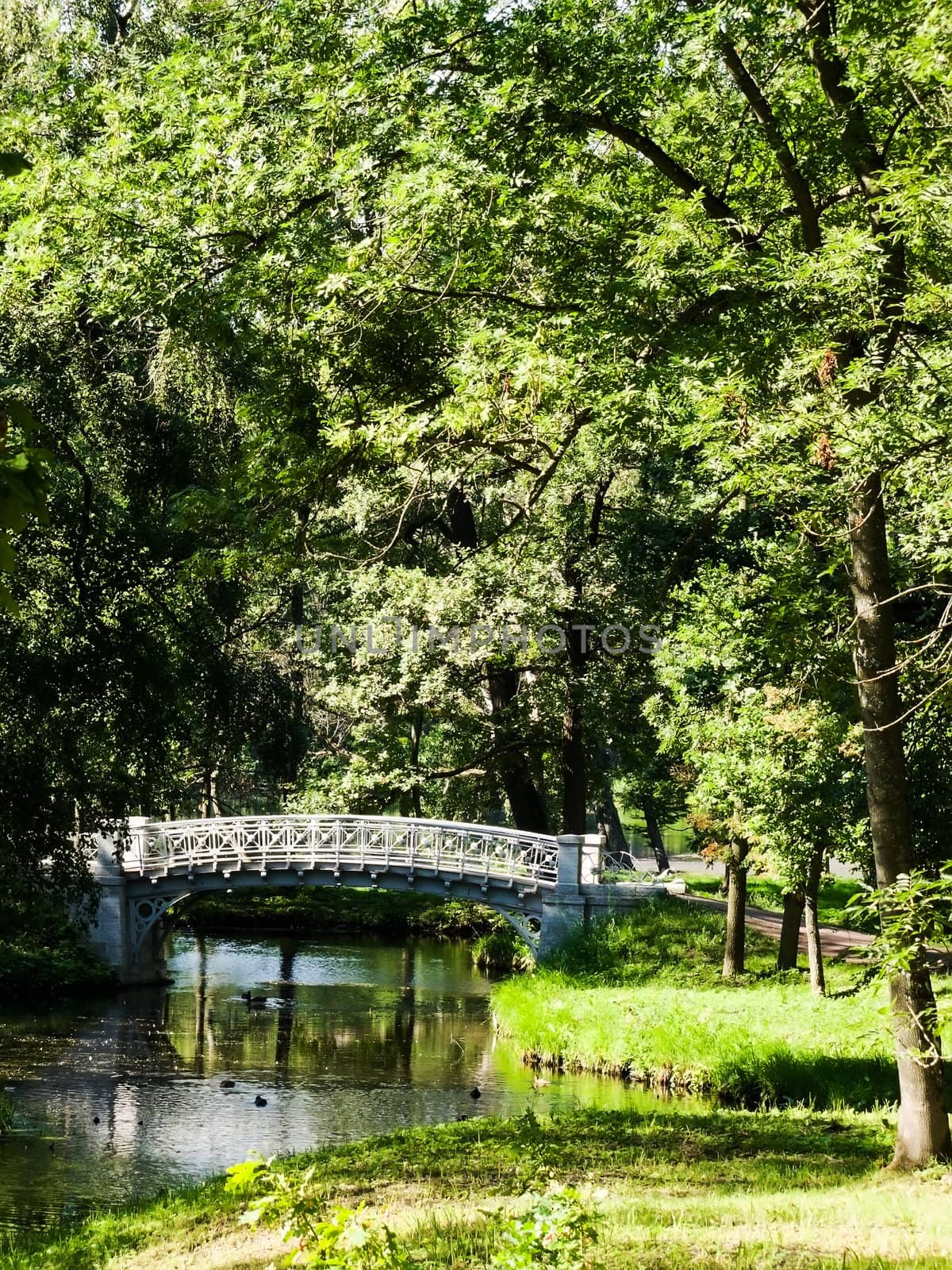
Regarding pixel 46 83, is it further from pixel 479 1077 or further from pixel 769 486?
pixel 479 1077

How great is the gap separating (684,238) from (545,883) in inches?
633

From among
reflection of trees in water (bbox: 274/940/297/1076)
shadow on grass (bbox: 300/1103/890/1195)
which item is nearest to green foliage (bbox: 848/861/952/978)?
shadow on grass (bbox: 300/1103/890/1195)

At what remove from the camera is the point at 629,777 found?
30.6 metres

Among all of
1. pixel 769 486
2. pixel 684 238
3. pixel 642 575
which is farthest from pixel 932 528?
pixel 642 575

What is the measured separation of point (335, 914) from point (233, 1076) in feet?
54.0

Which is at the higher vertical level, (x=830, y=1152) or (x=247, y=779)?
(x=247, y=779)

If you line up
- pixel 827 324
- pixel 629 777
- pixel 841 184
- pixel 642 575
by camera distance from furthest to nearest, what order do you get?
pixel 629 777, pixel 642 575, pixel 841 184, pixel 827 324

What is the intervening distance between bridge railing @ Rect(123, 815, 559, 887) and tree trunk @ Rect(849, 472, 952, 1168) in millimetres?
14493

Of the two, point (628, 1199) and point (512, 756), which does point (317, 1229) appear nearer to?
point (628, 1199)

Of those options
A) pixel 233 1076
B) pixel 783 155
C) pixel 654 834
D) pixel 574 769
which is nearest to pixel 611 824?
pixel 654 834

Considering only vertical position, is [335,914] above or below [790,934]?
above

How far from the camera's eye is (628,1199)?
25.3 ft

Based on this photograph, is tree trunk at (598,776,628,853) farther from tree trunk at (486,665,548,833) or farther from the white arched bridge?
the white arched bridge

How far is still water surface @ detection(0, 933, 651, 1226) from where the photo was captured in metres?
12.6
